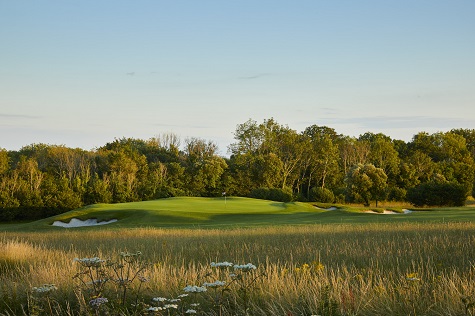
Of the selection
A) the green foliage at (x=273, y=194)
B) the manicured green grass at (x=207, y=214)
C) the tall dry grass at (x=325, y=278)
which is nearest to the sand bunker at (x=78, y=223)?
the manicured green grass at (x=207, y=214)

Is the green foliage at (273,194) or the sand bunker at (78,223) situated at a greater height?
the green foliage at (273,194)

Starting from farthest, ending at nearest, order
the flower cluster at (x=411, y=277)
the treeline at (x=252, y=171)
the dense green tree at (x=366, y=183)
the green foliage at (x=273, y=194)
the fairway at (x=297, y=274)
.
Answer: the green foliage at (x=273, y=194)
the treeline at (x=252, y=171)
the dense green tree at (x=366, y=183)
the fairway at (x=297, y=274)
the flower cluster at (x=411, y=277)

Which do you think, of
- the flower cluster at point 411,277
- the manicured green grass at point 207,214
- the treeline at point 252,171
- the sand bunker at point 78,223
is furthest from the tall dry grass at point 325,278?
the treeline at point 252,171

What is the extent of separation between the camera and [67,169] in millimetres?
64938

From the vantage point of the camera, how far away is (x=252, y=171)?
68188 mm

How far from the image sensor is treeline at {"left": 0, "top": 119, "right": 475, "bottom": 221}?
173 feet

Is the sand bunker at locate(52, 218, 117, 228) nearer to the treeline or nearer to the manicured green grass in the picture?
the manicured green grass

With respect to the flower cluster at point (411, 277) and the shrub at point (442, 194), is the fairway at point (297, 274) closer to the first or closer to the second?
the flower cluster at point (411, 277)

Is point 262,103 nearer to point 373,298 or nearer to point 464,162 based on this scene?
point 464,162

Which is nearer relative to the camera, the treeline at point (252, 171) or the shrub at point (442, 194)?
the shrub at point (442, 194)

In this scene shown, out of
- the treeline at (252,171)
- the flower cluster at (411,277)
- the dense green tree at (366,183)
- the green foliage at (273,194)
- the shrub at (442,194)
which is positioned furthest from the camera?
the green foliage at (273,194)

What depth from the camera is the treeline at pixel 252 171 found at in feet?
173

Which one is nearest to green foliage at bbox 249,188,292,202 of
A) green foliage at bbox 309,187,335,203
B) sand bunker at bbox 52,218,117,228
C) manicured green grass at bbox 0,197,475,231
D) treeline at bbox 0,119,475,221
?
treeline at bbox 0,119,475,221

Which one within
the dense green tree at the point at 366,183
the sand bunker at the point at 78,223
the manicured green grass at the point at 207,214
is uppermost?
the dense green tree at the point at 366,183
